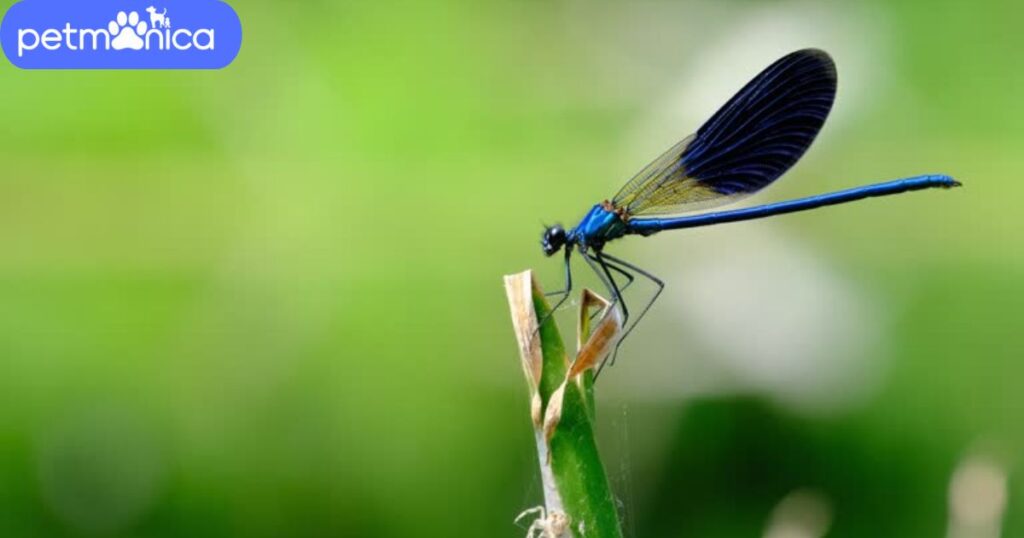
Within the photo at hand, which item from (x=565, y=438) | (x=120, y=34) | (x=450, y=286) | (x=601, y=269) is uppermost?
(x=120, y=34)

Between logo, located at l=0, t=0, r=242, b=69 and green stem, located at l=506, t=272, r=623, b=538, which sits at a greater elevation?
logo, located at l=0, t=0, r=242, b=69

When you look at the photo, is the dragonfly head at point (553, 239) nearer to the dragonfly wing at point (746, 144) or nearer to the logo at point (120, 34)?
the dragonfly wing at point (746, 144)

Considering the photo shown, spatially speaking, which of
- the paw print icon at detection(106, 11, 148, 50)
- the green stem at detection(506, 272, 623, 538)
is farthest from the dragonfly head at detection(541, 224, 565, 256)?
the paw print icon at detection(106, 11, 148, 50)

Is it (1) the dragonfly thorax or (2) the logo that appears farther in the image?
(2) the logo

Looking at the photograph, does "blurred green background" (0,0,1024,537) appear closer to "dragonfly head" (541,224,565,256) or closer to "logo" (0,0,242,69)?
"logo" (0,0,242,69)

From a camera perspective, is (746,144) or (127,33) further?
(127,33)

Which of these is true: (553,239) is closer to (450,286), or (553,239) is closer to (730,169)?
(730,169)

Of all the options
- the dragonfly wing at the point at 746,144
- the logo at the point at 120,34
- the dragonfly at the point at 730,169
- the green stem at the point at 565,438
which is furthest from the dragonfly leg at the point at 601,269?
the logo at the point at 120,34

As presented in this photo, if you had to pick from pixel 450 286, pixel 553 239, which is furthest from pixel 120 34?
pixel 553 239
